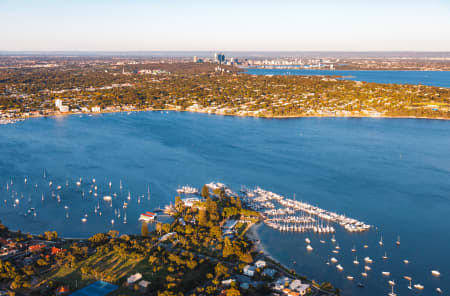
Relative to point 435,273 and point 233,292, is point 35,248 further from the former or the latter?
point 435,273

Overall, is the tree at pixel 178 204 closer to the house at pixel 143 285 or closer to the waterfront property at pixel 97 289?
the house at pixel 143 285

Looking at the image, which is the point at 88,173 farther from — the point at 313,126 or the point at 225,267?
the point at 313,126

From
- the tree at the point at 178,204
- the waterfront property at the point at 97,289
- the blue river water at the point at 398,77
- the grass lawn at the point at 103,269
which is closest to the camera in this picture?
the waterfront property at the point at 97,289

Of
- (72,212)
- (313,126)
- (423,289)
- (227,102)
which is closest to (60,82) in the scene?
(227,102)

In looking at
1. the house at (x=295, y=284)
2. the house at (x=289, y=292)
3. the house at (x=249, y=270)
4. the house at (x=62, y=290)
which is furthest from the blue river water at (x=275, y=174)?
the house at (x=62, y=290)

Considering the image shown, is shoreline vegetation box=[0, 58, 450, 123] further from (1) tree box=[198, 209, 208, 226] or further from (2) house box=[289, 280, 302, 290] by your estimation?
(2) house box=[289, 280, 302, 290]

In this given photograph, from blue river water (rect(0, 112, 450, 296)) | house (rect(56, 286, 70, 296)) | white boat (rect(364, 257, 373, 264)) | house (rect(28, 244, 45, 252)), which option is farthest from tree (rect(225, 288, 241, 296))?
house (rect(28, 244, 45, 252))
